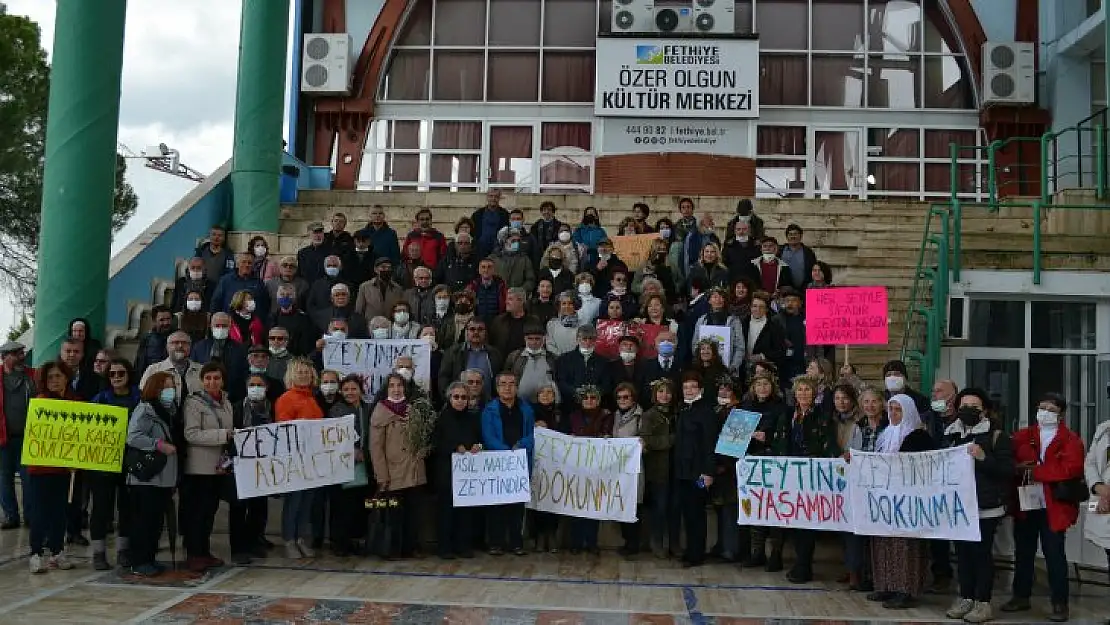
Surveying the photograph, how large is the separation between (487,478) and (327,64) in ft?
50.1

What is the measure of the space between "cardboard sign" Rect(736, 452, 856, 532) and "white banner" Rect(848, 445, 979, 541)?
0.67 ft

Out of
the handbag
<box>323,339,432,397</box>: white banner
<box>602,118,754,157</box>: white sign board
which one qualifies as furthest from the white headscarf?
<box>602,118,754,157</box>: white sign board

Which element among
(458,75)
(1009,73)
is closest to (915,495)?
(1009,73)

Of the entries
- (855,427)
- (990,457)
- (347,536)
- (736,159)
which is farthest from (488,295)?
(736,159)

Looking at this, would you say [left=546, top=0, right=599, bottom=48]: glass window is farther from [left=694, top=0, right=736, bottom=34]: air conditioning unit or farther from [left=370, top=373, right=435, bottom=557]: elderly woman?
[left=370, top=373, right=435, bottom=557]: elderly woman

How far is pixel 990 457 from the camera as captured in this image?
9000mm

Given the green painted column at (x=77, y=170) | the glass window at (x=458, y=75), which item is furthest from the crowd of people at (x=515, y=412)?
the glass window at (x=458, y=75)

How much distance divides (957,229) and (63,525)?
10533mm

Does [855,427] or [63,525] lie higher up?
[855,427]

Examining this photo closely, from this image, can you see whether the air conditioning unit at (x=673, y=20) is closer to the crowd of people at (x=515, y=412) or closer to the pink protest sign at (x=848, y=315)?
the crowd of people at (x=515, y=412)

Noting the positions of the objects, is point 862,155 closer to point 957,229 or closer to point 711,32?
point 711,32

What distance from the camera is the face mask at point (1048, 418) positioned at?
916 centimetres

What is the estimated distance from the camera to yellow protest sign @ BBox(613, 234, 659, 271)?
15.0 m

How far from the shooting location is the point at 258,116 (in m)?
18.3
